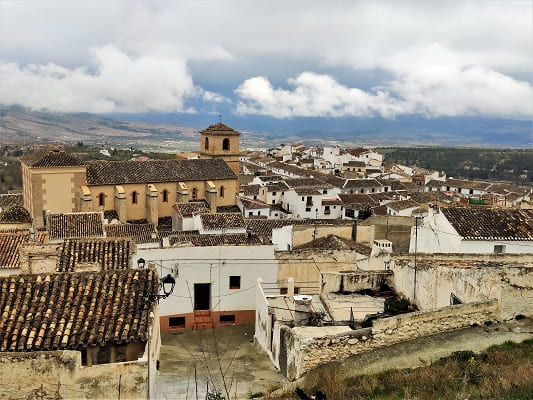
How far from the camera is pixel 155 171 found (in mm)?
40688

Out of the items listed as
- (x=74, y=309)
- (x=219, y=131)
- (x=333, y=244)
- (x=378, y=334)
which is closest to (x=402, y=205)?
(x=219, y=131)

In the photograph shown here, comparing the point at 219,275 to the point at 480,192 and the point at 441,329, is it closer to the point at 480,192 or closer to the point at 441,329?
the point at 441,329

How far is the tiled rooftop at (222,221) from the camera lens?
28.0 m

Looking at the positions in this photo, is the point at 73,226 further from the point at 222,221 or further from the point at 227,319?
the point at 227,319

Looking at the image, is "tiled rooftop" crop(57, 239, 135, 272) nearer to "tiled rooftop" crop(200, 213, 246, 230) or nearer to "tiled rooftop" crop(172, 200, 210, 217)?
"tiled rooftop" crop(200, 213, 246, 230)

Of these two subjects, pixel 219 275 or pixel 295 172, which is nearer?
pixel 219 275

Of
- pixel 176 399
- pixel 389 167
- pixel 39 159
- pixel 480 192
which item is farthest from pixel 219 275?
pixel 389 167

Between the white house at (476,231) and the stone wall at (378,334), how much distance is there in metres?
8.43

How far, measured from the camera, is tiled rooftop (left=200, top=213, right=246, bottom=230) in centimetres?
2797

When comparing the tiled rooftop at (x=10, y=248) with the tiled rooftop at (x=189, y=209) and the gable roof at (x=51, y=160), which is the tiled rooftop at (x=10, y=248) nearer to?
the tiled rooftop at (x=189, y=209)

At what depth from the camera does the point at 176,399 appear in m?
10.1

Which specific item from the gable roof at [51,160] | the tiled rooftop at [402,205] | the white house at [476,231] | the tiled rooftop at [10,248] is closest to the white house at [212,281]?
the white house at [476,231]

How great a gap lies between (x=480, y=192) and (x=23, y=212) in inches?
2333

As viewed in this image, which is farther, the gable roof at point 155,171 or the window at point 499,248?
the gable roof at point 155,171
